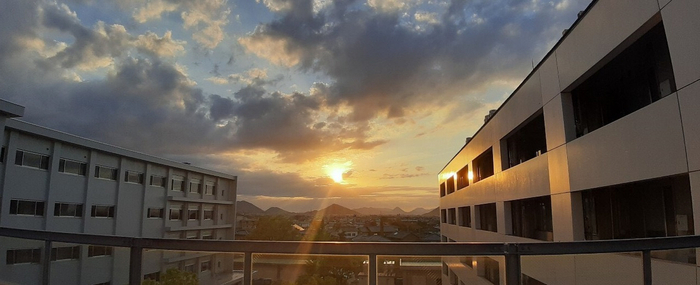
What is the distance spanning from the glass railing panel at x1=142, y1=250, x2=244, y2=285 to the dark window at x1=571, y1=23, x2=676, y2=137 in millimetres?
8028

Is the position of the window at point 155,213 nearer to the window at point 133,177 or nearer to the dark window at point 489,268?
the window at point 133,177

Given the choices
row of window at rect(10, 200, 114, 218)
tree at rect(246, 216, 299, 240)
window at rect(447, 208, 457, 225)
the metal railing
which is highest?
row of window at rect(10, 200, 114, 218)

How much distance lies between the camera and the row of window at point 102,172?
91.4ft

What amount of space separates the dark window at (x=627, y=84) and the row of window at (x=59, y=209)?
105 feet

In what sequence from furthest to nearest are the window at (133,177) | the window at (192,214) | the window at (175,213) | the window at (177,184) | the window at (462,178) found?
the window at (192,214) → the window at (177,184) → the window at (175,213) → the window at (133,177) → the window at (462,178)

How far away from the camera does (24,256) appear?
4.01 m

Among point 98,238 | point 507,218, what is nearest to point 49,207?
point 507,218

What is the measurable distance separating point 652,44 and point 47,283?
10404 mm

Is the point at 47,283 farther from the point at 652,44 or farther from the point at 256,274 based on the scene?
the point at 652,44

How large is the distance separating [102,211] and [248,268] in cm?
3889

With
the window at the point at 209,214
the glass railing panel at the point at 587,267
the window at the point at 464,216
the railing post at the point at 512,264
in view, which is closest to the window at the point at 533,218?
the window at the point at 464,216

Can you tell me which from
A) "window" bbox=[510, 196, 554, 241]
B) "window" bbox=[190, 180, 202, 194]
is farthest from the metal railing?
"window" bbox=[190, 180, 202, 194]

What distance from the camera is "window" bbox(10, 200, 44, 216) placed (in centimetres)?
2661

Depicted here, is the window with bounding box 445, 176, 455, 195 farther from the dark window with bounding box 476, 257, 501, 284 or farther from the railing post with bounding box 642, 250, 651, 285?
the railing post with bounding box 642, 250, 651, 285
